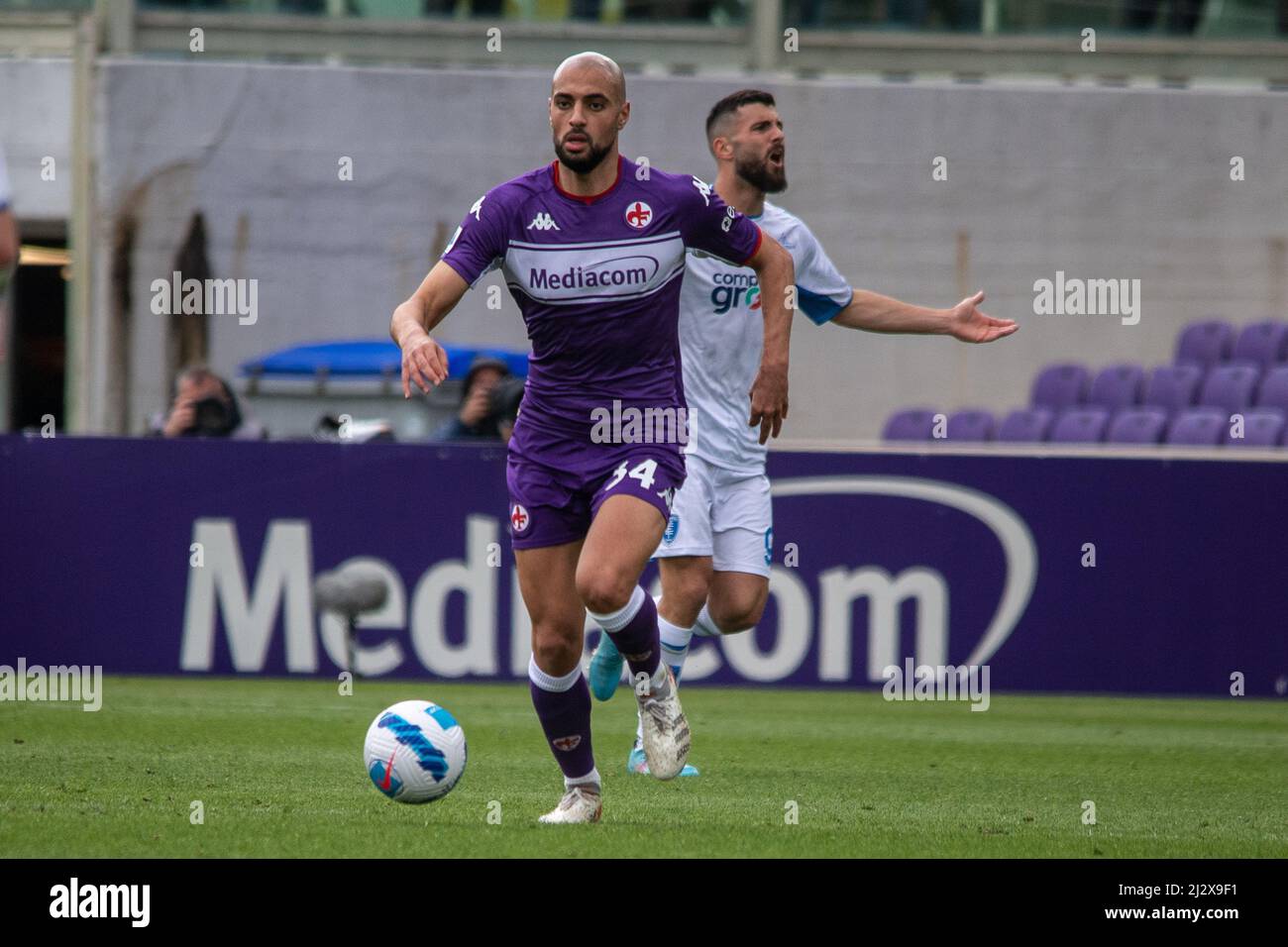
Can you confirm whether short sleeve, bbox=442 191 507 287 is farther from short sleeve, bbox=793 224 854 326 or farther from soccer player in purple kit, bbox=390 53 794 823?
short sleeve, bbox=793 224 854 326

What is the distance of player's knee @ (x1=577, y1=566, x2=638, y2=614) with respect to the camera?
6230 millimetres

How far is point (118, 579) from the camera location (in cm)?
1282

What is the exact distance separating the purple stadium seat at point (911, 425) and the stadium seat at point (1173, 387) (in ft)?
7.15

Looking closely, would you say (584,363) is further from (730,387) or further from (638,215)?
(730,387)

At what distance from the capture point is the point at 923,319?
26.2ft

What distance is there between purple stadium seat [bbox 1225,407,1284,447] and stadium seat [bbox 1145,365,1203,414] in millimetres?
1546

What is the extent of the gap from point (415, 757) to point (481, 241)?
1.67 metres

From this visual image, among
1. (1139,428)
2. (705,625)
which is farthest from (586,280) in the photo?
(1139,428)

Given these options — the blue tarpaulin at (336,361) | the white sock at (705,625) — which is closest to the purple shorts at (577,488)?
the white sock at (705,625)

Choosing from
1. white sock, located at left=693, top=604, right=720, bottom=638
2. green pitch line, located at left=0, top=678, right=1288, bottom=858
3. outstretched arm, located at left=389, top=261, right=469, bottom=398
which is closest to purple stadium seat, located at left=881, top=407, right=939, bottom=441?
green pitch line, located at left=0, top=678, right=1288, bottom=858

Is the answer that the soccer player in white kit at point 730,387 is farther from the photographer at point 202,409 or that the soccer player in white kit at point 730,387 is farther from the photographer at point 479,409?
the photographer at point 202,409
